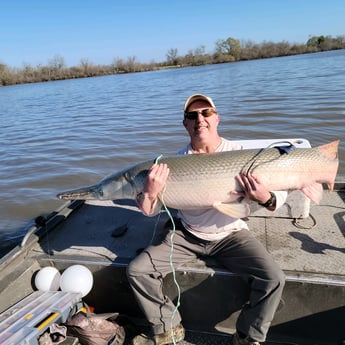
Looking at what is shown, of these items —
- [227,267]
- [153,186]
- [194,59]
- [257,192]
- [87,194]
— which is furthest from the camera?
[194,59]

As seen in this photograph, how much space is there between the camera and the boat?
2904 mm

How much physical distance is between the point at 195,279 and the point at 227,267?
30 cm

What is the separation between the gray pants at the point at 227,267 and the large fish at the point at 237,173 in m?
0.34

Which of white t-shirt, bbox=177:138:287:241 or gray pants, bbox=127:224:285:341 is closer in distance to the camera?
gray pants, bbox=127:224:285:341

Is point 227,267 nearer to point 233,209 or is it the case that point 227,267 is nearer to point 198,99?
point 233,209

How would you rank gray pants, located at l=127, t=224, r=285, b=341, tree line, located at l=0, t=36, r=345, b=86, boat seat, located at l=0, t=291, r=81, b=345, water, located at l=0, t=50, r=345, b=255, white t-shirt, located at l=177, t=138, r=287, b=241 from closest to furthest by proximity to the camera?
boat seat, located at l=0, t=291, r=81, b=345 < gray pants, located at l=127, t=224, r=285, b=341 < white t-shirt, located at l=177, t=138, r=287, b=241 < water, located at l=0, t=50, r=345, b=255 < tree line, located at l=0, t=36, r=345, b=86

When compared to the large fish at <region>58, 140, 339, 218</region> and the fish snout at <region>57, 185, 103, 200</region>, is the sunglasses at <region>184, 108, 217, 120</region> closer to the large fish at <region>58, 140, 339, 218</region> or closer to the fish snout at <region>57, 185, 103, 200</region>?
the large fish at <region>58, 140, 339, 218</region>

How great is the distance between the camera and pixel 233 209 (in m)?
2.94

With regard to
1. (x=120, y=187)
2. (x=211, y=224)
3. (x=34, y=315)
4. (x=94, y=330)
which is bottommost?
(x=94, y=330)

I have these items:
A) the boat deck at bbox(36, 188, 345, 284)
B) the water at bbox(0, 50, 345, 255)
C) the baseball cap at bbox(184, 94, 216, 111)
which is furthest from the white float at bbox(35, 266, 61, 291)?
the water at bbox(0, 50, 345, 255)

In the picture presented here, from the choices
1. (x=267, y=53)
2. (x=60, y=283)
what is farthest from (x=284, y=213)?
(x=267, y=53)

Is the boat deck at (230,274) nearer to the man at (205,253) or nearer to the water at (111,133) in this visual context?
the man at (205,253)

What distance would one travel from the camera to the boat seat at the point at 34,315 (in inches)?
104

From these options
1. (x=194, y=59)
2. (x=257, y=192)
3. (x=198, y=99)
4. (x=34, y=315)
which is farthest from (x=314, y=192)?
(x=194, y=59)
